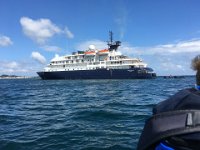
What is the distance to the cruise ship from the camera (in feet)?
202

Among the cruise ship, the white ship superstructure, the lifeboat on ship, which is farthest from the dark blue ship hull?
the lifeboat on ship

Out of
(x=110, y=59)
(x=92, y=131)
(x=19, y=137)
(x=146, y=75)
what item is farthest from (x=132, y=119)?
(x=110, y=59)

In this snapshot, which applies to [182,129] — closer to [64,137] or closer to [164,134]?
[164,134]

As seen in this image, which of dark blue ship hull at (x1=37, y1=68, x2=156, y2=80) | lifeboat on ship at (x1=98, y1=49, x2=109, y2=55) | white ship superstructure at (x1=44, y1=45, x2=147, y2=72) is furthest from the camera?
lifeboat on ship at (x1=98, y1=49, x2=109, y2=55)

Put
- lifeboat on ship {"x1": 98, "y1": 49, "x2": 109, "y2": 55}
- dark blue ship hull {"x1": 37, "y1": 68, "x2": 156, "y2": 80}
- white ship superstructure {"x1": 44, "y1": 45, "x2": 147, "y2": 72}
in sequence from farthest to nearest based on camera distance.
A: 1. lifeboat on ship {"x1": 98, "y1": 49, "x2": 109, "y2": 55}
2. white ship superstructure {"x1": 44, "y1": 45, "x2": 147, "y2": 72}
3. dark blue ship hull {"x1": 37, "y1": 68, "x2": 156, "y2": 80}

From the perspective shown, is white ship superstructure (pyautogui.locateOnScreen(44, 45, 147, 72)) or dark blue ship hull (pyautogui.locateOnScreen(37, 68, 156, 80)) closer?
dark blue ship hull (pyautogui.locateOnScreen(37, 68, 156, 80))

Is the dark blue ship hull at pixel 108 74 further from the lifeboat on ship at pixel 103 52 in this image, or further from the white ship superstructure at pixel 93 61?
the lifeboat on ship at pixel 103 52

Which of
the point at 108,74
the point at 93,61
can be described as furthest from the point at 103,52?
the point at 108,74

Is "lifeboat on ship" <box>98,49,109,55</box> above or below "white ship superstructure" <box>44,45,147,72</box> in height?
above

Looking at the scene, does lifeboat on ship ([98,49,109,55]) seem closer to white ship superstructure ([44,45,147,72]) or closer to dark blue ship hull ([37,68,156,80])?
white ship superstructure ([44,45,147,72])

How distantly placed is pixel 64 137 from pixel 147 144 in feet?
17.1

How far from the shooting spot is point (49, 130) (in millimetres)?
7238

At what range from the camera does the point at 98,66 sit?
222 feet

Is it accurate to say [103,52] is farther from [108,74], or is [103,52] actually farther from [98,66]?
[108,74]
